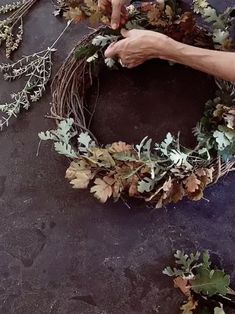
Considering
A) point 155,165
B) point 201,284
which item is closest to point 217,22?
point 155,165

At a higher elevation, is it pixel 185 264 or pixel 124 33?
pixel 124 33

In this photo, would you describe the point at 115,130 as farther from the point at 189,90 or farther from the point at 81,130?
the point at 189,90

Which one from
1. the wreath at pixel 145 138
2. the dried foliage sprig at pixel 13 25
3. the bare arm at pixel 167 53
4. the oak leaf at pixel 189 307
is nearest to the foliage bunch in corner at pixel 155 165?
the wreath at pixel 145 138

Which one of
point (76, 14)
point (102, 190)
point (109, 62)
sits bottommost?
point (102, 190)

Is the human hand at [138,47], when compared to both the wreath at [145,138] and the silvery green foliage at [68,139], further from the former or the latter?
the silvery green foliage at [68,139]

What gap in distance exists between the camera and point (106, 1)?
132 centimetres

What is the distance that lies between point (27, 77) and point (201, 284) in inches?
26.9

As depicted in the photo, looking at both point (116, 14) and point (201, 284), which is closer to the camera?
point (201, 284)

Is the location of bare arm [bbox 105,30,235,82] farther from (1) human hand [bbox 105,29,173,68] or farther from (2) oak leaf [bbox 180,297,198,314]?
(2) oak leaf [bbox 180,297,198,314]

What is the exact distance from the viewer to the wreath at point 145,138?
124 cm

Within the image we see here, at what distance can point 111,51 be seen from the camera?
134 centimetres

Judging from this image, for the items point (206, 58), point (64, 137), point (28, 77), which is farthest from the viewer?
point (28, 77)

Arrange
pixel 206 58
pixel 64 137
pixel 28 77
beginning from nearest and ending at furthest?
pixel 206 58, pixel 64 137, pixel 28 77

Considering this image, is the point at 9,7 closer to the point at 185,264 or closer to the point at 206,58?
the point at 206,58
